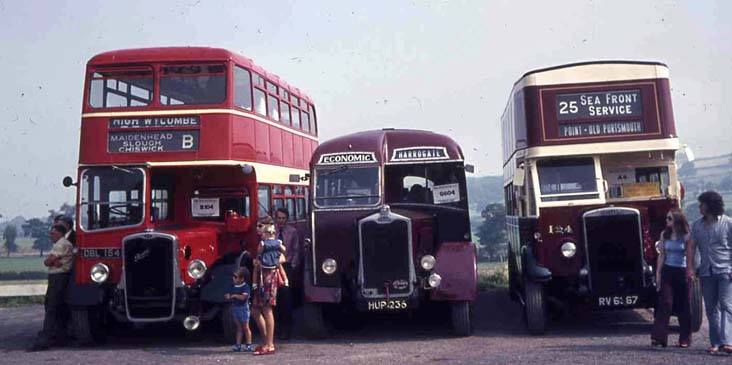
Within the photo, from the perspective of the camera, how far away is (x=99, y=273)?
13.0m

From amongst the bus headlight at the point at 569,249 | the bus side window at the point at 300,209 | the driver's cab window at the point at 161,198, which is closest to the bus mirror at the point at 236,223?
the driver's cab window at the point at 161,198

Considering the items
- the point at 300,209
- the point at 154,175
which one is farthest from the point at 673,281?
the point at 300,209

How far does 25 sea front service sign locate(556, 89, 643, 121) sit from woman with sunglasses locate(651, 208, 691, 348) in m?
2.61

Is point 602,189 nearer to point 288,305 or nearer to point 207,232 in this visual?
point 288,305

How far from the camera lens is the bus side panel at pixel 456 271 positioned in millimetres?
12594

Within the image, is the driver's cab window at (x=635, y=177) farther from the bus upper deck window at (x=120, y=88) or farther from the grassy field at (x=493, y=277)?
the bus upper deck window at (x=120, y=88)

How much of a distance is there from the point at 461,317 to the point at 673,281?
122 inches

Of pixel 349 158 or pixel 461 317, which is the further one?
pixel 349 158

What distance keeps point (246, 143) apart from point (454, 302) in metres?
4.17

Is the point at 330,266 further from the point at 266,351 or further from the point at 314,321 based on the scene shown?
the point at 266,351

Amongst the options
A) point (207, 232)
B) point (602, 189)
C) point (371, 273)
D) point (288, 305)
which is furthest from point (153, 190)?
point (602, 189)

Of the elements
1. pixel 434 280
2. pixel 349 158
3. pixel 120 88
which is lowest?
pixel 434 280

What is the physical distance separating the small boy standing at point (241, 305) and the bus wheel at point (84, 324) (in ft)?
7.77

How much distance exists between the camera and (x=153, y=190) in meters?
13.9
